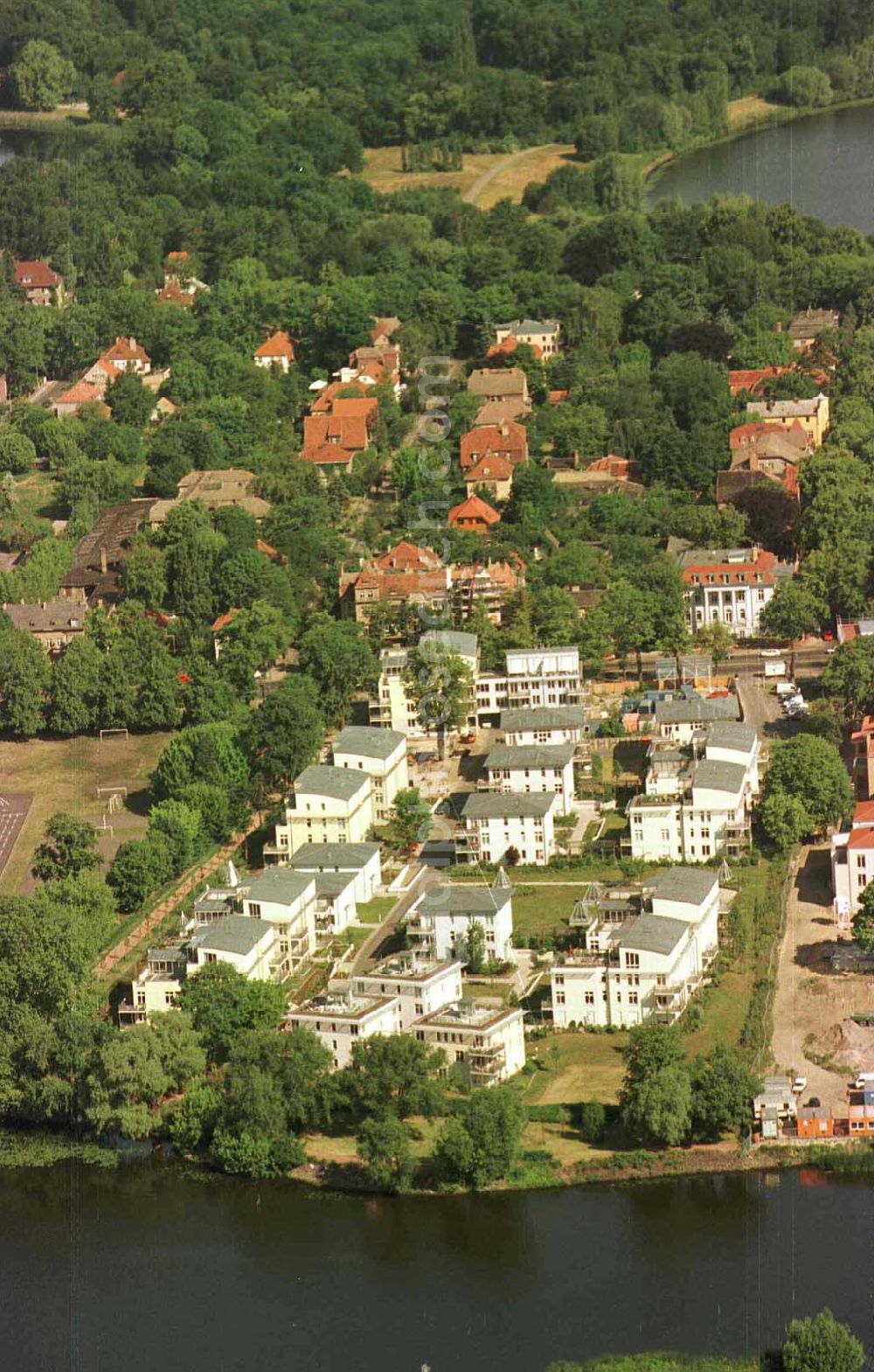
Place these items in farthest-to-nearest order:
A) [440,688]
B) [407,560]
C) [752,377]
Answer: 1. [752,377]
2. [407,560]
3. [440,688]

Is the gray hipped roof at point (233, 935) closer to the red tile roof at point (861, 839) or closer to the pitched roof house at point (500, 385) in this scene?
the red tile roof at point (861, 839)

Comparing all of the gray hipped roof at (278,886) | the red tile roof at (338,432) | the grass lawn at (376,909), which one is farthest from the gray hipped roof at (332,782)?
the red tile roof at (338,432)

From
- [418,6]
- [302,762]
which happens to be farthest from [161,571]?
[418,6]

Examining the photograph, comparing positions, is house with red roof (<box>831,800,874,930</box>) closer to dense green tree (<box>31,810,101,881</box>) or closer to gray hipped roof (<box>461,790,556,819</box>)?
gray hipped roof (<box>461,790,556,819</box>)

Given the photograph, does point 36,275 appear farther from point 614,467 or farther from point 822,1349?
point 822,1349

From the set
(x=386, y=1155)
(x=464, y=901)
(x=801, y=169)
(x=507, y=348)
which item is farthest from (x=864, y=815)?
(x=801, y=169)

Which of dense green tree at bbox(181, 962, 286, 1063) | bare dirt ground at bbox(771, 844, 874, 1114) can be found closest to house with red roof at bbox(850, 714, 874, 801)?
bare dirt ground at bbox(771, 844, 874, 1114)
